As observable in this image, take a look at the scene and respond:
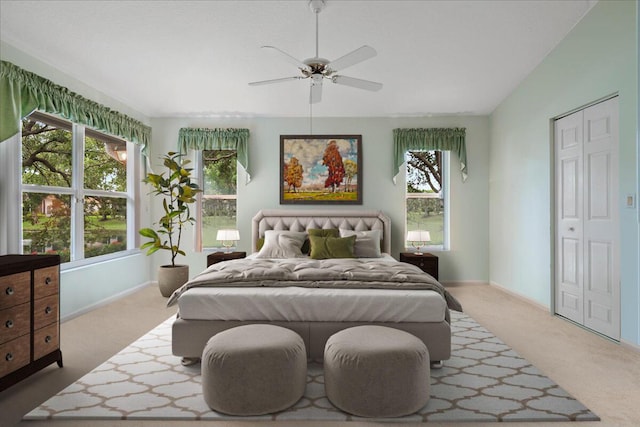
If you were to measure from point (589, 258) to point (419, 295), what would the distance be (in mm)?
2107

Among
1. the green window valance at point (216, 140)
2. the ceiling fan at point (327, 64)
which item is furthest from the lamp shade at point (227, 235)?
the ceiling fan at point (327, 64)

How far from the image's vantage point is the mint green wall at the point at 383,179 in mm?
6355

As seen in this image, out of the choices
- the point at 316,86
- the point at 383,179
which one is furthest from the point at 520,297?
the point at 316,86

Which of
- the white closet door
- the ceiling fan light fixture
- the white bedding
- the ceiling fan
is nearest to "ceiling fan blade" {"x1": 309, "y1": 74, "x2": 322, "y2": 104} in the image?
the ceiling fan

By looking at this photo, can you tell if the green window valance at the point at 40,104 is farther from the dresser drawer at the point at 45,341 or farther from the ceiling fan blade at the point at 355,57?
the ceiling fan blade at the point at 355,57

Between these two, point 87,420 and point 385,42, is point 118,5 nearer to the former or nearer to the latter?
point 385,42

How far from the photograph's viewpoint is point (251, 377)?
7.39 ft

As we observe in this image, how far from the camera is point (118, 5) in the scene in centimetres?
336

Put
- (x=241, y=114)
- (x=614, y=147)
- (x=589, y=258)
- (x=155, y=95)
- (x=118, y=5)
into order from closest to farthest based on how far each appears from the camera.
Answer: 1. (x=118, y=5)
2. (x=614, y=147)
3. (x=589, y=258)
4. (x=155, y=95)
5. (x=241, y=114)

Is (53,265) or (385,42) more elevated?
(385,42)

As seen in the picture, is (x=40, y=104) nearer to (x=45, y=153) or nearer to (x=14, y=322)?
(x=45, y=153)

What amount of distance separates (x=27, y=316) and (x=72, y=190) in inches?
88.4

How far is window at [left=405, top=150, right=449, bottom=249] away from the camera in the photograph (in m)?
6.48

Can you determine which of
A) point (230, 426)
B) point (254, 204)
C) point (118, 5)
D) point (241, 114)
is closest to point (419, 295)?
point (230, 426)
